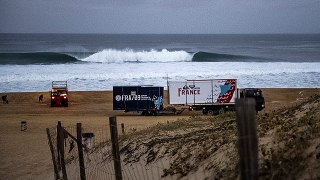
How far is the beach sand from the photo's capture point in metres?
17.3

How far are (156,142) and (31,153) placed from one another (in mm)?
8508

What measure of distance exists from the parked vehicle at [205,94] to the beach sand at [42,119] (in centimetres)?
101

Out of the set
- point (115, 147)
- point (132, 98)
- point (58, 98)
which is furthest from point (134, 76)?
point (115, 147)

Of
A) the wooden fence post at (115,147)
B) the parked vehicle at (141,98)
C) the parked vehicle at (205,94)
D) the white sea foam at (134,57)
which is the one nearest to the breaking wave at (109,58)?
the white sea foam at (134,57)

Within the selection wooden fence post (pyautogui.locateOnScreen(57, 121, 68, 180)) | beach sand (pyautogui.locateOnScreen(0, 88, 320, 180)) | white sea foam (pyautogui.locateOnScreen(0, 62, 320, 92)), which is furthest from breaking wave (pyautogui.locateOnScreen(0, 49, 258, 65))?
wooden fence post (pyautogui.locateOnScreen(57, 121, 68, 180))

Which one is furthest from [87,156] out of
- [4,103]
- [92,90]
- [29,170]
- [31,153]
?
[92,90]

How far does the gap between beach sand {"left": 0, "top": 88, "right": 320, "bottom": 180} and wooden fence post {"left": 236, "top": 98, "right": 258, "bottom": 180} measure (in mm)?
11901

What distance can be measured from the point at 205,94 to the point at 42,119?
10905 millimetres

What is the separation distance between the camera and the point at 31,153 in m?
19.6

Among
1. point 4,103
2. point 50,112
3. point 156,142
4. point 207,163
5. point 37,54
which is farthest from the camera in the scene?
point 37,54

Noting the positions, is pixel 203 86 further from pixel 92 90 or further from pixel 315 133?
pixel 315 133

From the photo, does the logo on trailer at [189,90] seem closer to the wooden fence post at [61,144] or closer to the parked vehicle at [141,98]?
the parked vehicle at [141,98]

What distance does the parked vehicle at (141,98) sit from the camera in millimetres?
32062

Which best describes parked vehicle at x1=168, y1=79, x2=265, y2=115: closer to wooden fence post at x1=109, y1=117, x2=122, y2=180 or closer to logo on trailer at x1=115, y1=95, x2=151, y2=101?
logo on trailer at x1=115, y1=95, x2=151, y2=101
